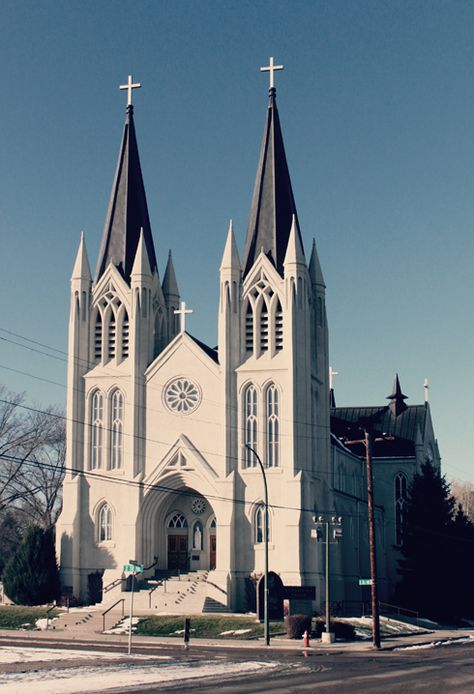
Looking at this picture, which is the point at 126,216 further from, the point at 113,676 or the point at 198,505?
the point at 113,676

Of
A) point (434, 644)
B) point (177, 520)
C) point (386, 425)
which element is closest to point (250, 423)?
point (177, 520)

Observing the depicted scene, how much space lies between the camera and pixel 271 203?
63.9 m

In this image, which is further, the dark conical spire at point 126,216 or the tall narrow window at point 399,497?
the tall narrow window at point 399,497

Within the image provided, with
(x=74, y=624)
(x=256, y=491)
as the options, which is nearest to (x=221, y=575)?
(x=256, y=491)

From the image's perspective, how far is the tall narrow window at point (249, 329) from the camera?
61072mm

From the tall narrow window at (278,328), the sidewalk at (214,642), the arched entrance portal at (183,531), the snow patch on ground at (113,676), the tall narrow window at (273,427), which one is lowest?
the sidewalk at (214,642)

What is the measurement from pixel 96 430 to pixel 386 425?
33.3 metres

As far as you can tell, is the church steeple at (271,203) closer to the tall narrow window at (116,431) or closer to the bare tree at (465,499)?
the tall narrow window at (116,431)

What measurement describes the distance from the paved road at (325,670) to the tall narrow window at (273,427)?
17211 millimetres

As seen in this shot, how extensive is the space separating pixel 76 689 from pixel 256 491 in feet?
113

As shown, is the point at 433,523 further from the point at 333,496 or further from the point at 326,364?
the point at 326,364

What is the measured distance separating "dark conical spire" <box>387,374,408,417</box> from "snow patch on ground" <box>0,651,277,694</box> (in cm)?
5635

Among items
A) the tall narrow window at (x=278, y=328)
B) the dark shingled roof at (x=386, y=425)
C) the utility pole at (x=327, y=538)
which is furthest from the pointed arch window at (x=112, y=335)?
the dark shingled roof at (x=386, y=425)

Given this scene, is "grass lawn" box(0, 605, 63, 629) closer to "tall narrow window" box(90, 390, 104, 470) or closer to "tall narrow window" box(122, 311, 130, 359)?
"tall narrow window" box(90, 390, 104, 470)
